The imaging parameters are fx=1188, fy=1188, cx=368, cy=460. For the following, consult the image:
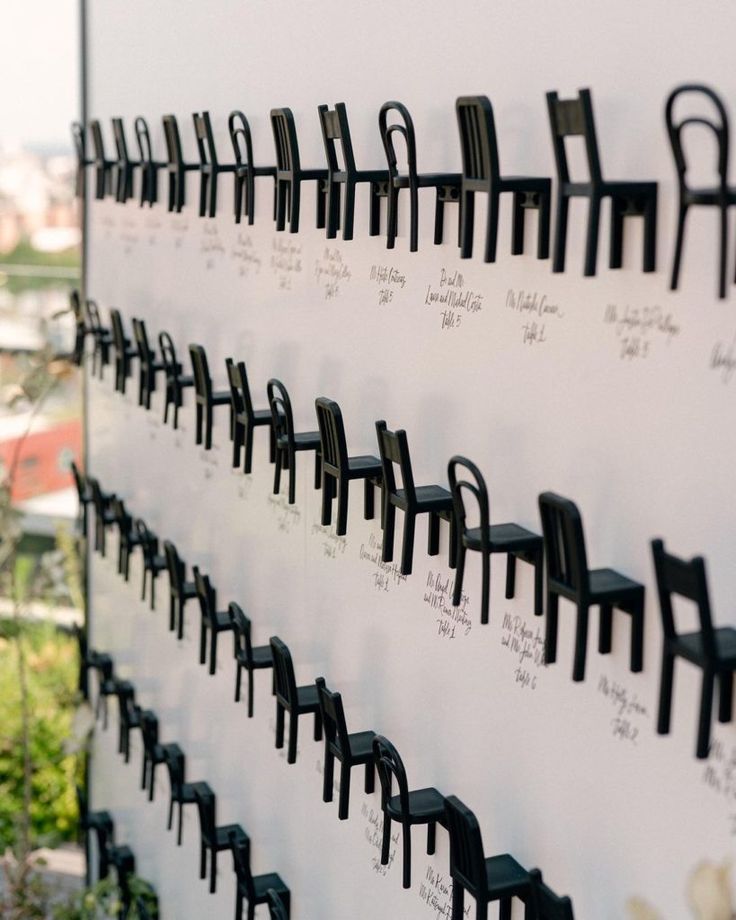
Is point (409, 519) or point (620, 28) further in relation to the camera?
point (409, 519)

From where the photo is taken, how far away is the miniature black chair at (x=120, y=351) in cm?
222

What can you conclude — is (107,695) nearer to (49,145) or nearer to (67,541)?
(67,541)

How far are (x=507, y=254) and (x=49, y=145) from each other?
2321 mm

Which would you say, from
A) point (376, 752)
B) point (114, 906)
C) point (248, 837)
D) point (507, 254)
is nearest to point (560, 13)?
point (507, 254)

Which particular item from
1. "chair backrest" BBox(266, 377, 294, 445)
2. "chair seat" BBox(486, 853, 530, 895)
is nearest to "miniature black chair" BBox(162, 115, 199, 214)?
"chair backrest" BBox(266, 377, 294, 445)

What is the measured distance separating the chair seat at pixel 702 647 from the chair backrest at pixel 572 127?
356mm

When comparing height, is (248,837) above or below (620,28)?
below

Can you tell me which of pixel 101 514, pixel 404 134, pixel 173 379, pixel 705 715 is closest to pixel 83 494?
pixel 101 514

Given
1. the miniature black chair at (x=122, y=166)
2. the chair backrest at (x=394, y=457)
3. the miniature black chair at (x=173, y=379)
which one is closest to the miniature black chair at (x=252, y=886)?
the miniature black chair at (x=173, y=379)

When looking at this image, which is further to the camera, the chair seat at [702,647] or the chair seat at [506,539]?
the chair seat at [506,539]

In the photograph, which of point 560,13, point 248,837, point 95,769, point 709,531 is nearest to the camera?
point 709,531

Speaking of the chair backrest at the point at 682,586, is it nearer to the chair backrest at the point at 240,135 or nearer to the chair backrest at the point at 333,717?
the chair backrest at the point at 333,717

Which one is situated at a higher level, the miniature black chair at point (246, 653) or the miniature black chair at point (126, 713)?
the miniature black chair at point (246, 653)

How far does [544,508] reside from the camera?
0.97 metres
